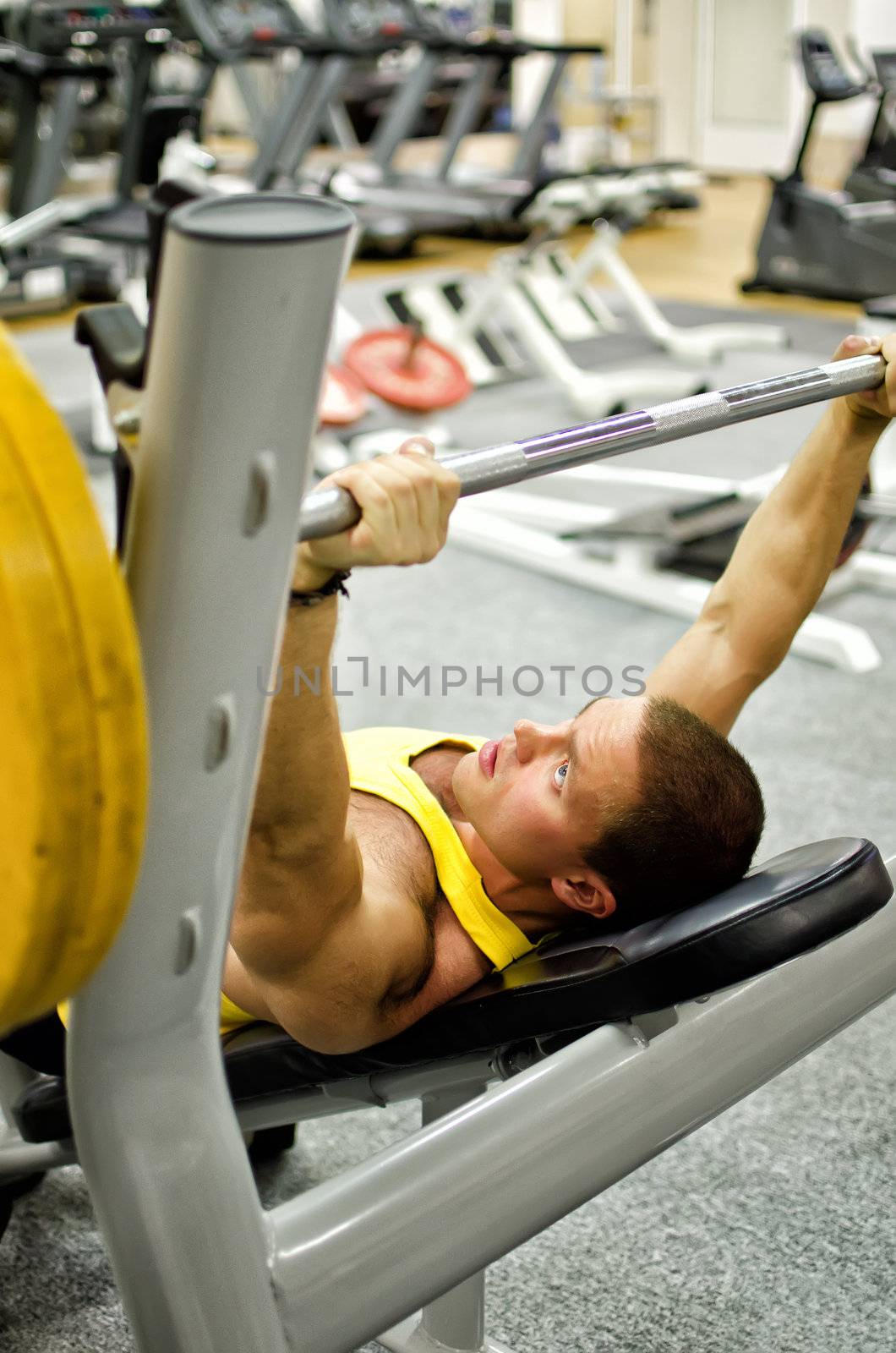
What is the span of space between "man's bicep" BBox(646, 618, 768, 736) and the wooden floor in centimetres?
479

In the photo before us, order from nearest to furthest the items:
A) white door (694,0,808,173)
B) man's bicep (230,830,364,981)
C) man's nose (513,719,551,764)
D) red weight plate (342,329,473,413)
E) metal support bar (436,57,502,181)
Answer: man's bicep (230,830,364,981) → man's nose (513,719,551,764) → red weight plate (342,329,473,413) → metal support bar (436,57,502,181) → white door (694,0,808,173)

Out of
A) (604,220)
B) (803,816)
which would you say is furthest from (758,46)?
(803,816)

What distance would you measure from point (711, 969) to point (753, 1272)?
0.70m

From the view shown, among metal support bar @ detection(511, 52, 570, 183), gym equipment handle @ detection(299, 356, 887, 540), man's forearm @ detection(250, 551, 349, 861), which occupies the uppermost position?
gym equipment handle @ detection(299, 356, 887, 540)

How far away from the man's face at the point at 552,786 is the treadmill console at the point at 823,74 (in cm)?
503

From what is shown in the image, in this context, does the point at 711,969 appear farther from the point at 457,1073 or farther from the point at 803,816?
the point at 803,816

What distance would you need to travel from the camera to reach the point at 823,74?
212 inches

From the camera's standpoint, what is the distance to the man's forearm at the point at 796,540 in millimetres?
1313

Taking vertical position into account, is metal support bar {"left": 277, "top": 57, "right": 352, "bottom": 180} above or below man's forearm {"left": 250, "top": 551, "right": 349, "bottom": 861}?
below

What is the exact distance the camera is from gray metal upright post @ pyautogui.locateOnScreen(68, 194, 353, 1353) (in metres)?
0.58

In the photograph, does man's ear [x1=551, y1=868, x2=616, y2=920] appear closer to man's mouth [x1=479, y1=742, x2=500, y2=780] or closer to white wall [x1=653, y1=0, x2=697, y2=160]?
man's mouth [x1=479, y1=742, x2=500, y2=780]

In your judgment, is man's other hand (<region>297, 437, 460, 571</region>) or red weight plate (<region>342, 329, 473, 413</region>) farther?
red weight plate (<region>342, 329, 473, 413</region>)

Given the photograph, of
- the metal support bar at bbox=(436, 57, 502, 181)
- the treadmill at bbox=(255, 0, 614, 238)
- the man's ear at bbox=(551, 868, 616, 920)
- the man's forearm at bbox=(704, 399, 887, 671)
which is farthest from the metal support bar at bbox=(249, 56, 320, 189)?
the man's ear at bbox=(551, 868, 616, 920)

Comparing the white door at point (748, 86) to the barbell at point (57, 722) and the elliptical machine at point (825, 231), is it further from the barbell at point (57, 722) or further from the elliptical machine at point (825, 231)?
the barbell at point (57, 722)
